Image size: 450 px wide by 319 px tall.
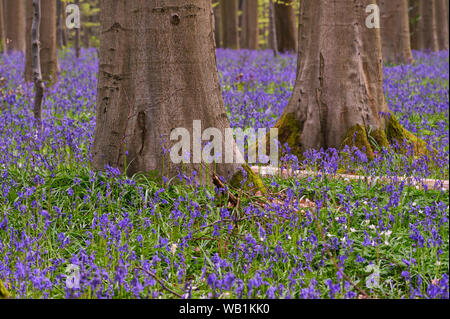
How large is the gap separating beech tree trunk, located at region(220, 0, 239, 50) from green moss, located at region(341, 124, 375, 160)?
57.0 feet

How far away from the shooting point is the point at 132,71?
5.12 m

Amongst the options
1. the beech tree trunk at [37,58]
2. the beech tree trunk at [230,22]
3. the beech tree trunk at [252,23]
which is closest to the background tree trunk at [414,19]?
the beech tree trunk at [252,23]

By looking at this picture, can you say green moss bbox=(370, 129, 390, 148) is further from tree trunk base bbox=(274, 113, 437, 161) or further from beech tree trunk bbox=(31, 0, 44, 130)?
beech tree trunk bbox=(31, 0, 44, 130)

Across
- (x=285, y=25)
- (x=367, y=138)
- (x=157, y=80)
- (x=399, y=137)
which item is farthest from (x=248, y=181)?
(x=285, y=25)

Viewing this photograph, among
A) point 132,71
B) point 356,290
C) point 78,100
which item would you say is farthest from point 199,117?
point 78,100

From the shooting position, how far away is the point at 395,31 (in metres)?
15.4

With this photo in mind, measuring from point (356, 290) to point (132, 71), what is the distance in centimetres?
300

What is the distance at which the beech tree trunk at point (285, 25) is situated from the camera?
18.7 m

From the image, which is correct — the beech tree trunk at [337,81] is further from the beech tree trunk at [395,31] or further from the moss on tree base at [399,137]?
the beech tree trunk at [395,31]

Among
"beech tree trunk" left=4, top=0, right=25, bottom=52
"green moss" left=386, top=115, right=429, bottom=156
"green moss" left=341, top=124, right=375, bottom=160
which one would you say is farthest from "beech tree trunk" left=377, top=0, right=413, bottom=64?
"beech tree trunk" left=4, top=0, right=25, bottom=52

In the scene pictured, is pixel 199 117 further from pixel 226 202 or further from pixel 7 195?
pixel 7 195

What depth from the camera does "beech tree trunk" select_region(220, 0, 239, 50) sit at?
76.8ft

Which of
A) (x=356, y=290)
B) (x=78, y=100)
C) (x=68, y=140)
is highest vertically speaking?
(x=78, y=100)

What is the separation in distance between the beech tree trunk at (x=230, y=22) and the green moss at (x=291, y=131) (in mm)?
16872
